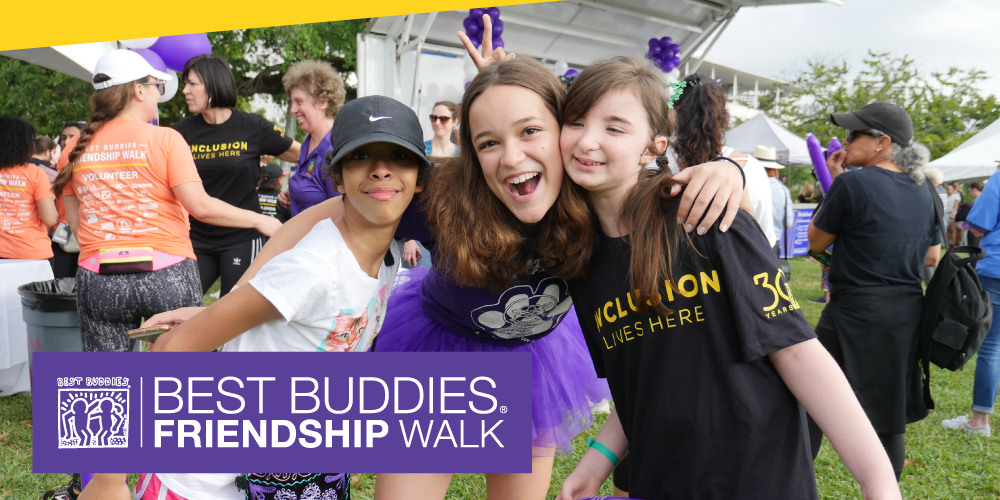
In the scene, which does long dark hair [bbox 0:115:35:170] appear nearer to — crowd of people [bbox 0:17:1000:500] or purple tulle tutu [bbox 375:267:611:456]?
crowd of people [bbox 0:17:1000:500]

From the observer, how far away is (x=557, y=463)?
384cm

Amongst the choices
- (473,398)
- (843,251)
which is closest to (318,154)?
(473,398)

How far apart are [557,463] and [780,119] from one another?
21.4 meters

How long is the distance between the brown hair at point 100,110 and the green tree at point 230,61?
440 inches

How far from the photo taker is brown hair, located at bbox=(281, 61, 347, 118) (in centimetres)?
404

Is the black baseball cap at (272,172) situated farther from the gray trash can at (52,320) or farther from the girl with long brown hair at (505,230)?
the girl with long brown hair at (505,230)

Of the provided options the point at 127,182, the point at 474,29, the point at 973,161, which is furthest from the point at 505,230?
the point at 973,161

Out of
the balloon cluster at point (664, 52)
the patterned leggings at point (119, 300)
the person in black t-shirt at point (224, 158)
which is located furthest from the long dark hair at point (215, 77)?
the balloon cluster at point (664, 52)

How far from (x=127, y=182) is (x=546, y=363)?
2295mm

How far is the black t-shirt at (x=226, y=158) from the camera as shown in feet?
13.9

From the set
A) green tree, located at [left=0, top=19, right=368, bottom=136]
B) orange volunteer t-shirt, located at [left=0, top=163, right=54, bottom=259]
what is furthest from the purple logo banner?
green tree, located at [left=0, top=19, right=368, bottom=136]

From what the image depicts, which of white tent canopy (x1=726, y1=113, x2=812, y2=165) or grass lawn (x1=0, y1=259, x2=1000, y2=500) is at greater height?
white tent canopy (x1=726, y1=113, x2=812, y2=165)

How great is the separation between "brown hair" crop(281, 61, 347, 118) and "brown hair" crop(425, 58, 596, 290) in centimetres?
246

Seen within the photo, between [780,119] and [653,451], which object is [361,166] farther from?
[780,119]
